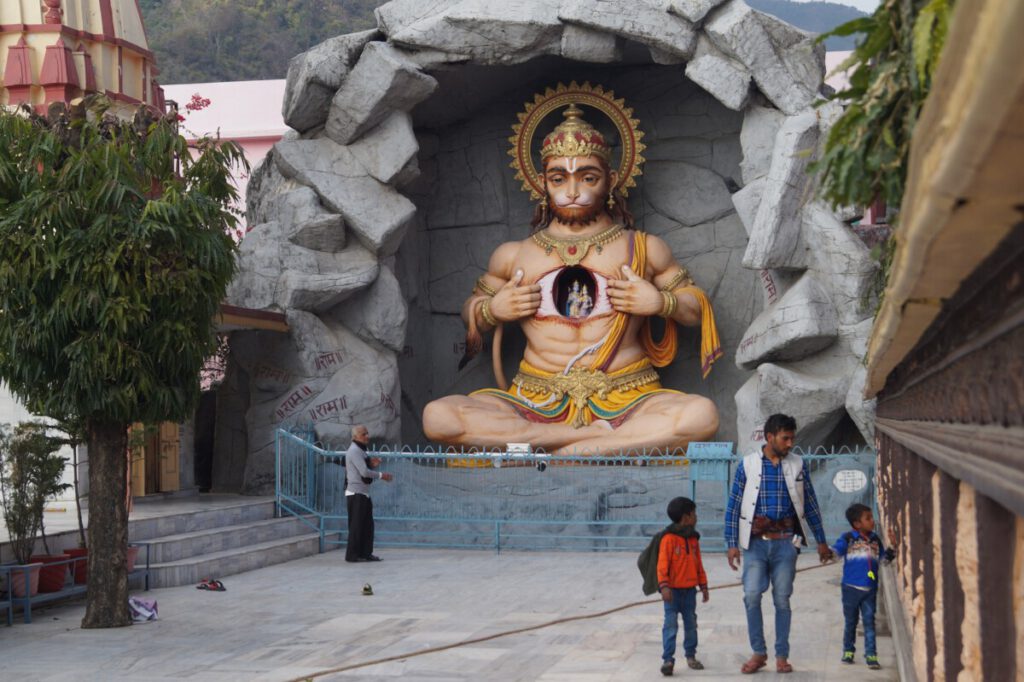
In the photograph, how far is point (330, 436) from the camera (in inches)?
522

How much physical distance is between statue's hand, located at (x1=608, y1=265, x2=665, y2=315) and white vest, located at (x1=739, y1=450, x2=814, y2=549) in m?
7.32

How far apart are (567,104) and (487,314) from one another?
2452mm

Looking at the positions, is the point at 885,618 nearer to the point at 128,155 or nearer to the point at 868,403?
the point at 868,403

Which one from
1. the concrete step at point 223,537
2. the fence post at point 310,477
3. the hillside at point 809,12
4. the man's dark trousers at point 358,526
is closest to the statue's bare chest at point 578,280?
the fence post at point 310,477

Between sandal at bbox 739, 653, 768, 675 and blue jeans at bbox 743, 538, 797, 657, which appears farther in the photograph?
sandal at bbox 739, 653, 768, 675

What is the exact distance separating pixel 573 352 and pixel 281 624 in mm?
6534

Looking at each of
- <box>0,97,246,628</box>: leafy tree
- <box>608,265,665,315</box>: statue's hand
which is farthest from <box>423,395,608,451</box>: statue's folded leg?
<box>0,97,246,628</box>: leafy tree

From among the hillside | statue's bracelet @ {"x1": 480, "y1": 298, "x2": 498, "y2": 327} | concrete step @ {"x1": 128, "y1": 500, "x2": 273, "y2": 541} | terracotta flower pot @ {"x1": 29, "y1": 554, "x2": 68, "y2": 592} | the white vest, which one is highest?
the hillside

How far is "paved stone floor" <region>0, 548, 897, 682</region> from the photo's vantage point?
6.96 metres

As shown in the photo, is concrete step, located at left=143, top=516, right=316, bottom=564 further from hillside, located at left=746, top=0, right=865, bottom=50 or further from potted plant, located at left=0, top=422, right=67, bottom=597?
hillside, located at left=746, top=0, right=865, bottom=50

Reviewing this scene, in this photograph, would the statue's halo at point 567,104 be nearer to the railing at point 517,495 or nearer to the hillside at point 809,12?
the railing at point 517,495

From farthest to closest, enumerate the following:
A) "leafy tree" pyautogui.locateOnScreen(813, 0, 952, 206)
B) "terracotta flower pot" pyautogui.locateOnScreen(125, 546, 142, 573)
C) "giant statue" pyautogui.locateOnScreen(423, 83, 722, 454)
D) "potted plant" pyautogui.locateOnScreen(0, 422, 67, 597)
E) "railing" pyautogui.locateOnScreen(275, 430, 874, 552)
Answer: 1. "giant statue" pyautogui.locateOnScreen(423, 83, 722, 454)
2. "railing" pyautogui.locateOnScreen(275, 430, 874, 552)
3. "terracotta flower pot" pyautogui.locateOnScreen(125, 546, 142, 573)
4. "potted plant" pyautogui.locateOnScreen(0, 422, 67, 597)
5. "leafy tree" pyautogui.locateOnScreen(813, 0, 952, 206)

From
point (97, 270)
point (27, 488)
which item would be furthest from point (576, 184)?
point (97, 270)

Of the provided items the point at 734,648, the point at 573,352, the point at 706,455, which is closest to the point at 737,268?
the point at 573,352
